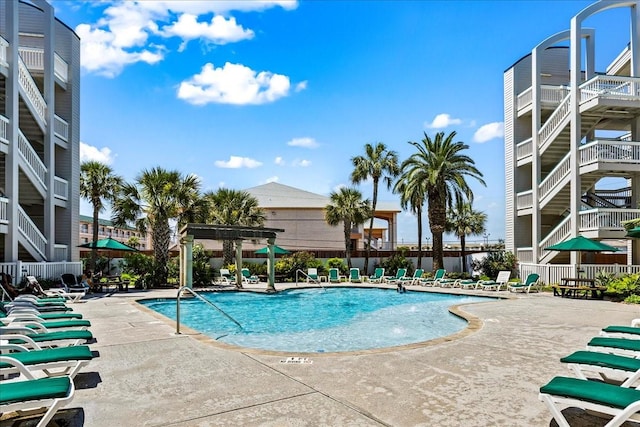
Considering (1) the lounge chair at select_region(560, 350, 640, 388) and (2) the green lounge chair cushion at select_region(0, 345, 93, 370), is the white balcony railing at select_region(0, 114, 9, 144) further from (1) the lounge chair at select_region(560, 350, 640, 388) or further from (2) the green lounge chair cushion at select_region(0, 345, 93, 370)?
(1) the lounge chair at select_region(560, 350, 640, 388)

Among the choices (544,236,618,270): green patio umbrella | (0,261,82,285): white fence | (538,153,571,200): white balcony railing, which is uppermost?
(538,153,571,200): white balcony railing

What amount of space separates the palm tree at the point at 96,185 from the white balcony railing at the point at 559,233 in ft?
80.0

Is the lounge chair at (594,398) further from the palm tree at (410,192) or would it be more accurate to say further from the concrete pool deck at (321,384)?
the palm tree at (410,192)

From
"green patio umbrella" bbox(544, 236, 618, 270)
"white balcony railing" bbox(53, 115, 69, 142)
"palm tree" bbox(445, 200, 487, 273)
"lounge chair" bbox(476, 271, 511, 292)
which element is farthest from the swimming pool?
"palm tree" bbox(445, 200, 487, 273)

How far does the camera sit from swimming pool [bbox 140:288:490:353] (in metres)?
10.7

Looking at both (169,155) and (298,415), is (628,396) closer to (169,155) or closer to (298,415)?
(298,415)

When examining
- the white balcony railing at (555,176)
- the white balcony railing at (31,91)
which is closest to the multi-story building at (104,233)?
the white balcony railing at (31,91)

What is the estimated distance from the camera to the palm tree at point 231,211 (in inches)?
1150

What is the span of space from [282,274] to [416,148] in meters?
11.4

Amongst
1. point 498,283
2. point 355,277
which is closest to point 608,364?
point 498,283

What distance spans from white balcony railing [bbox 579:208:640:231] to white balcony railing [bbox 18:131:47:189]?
24.8 m

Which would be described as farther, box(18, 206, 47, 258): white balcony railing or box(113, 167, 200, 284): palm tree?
box(113, 167, 200, 284): palm tree

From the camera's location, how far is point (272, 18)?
1577 cm

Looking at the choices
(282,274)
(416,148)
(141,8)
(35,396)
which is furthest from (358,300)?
(35,396)
